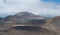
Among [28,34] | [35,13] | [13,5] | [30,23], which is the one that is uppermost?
[13,5]

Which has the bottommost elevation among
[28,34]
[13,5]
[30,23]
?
[28,34]

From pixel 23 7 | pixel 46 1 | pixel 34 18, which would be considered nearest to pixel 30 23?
pixel 34 18

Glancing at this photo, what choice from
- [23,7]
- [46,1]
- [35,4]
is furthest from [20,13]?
[46,1]

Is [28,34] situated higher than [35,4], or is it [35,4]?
[35,4]

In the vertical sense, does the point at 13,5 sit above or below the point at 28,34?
above

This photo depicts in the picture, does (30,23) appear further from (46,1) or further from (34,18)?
(46,1)

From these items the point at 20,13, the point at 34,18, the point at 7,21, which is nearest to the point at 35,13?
the point at 34,18

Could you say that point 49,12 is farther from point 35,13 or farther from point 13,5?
point 13,5

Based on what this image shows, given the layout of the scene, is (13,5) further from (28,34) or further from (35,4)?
(28,34)
